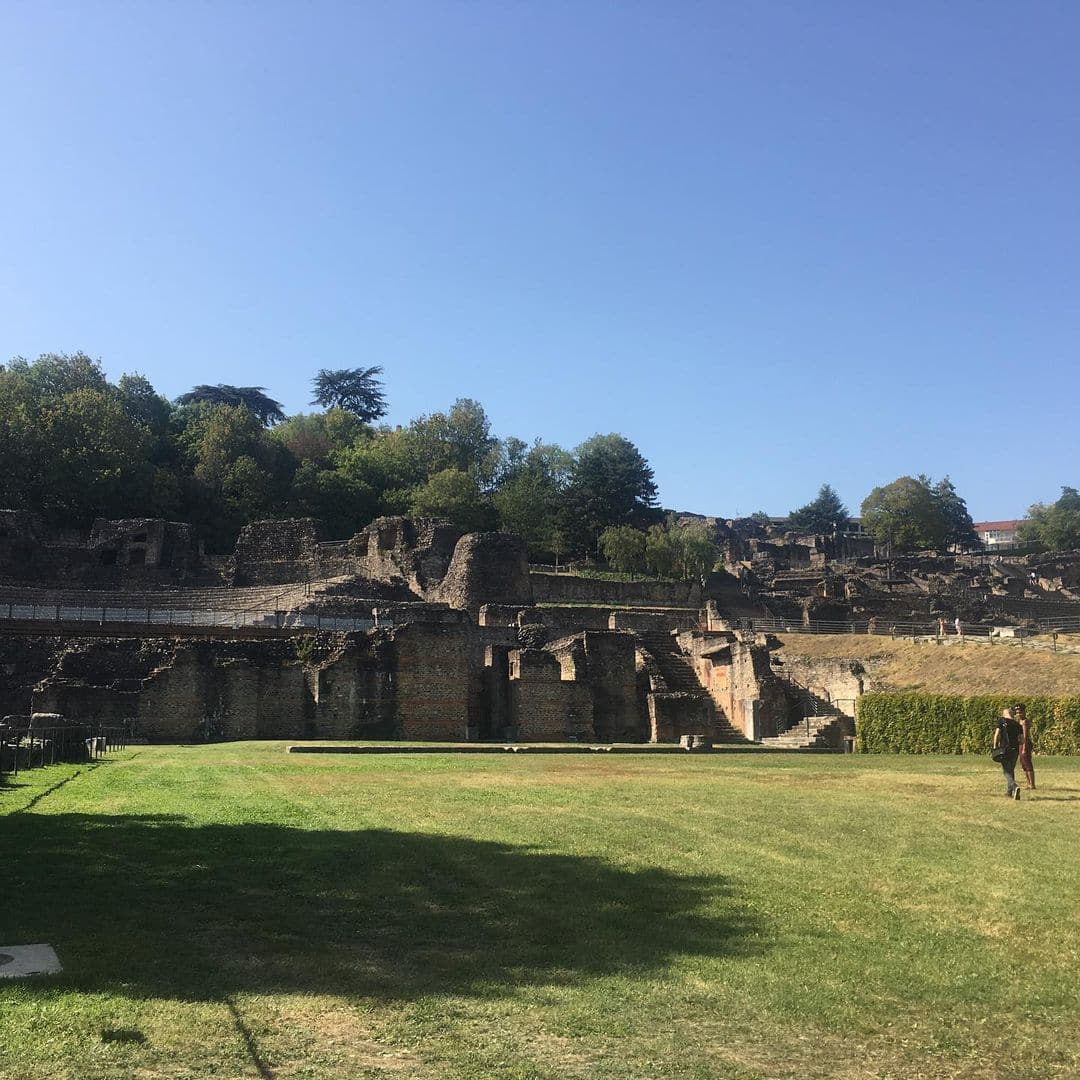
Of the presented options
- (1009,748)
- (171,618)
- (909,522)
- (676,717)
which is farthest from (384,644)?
(909,522)

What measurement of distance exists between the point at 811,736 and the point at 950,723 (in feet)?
16.3

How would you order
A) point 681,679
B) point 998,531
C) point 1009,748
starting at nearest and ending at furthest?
point 1009,748 < point 681,679 < point 998,531

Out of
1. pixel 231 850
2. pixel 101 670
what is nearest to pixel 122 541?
pixel 101 670

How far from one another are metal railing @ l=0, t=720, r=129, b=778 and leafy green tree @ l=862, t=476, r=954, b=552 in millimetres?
90801

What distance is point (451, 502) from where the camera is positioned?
71812 mm

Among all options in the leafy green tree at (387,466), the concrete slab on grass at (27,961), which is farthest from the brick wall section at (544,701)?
the leafy green tree at (387,466)

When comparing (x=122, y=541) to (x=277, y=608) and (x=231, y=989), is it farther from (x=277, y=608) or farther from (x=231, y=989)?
(x=231, y=989)

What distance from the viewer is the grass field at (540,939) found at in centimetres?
516

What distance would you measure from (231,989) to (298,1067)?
1.20 metres

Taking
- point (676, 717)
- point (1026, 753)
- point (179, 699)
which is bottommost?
point (676, 717)

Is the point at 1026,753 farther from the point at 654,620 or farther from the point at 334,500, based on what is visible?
the point at 334,500

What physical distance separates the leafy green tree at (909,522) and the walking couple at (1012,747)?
303 ft

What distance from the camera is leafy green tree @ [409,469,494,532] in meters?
71.8

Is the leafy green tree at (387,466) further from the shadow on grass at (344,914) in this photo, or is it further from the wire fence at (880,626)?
the shadow on grass at (344,914)
